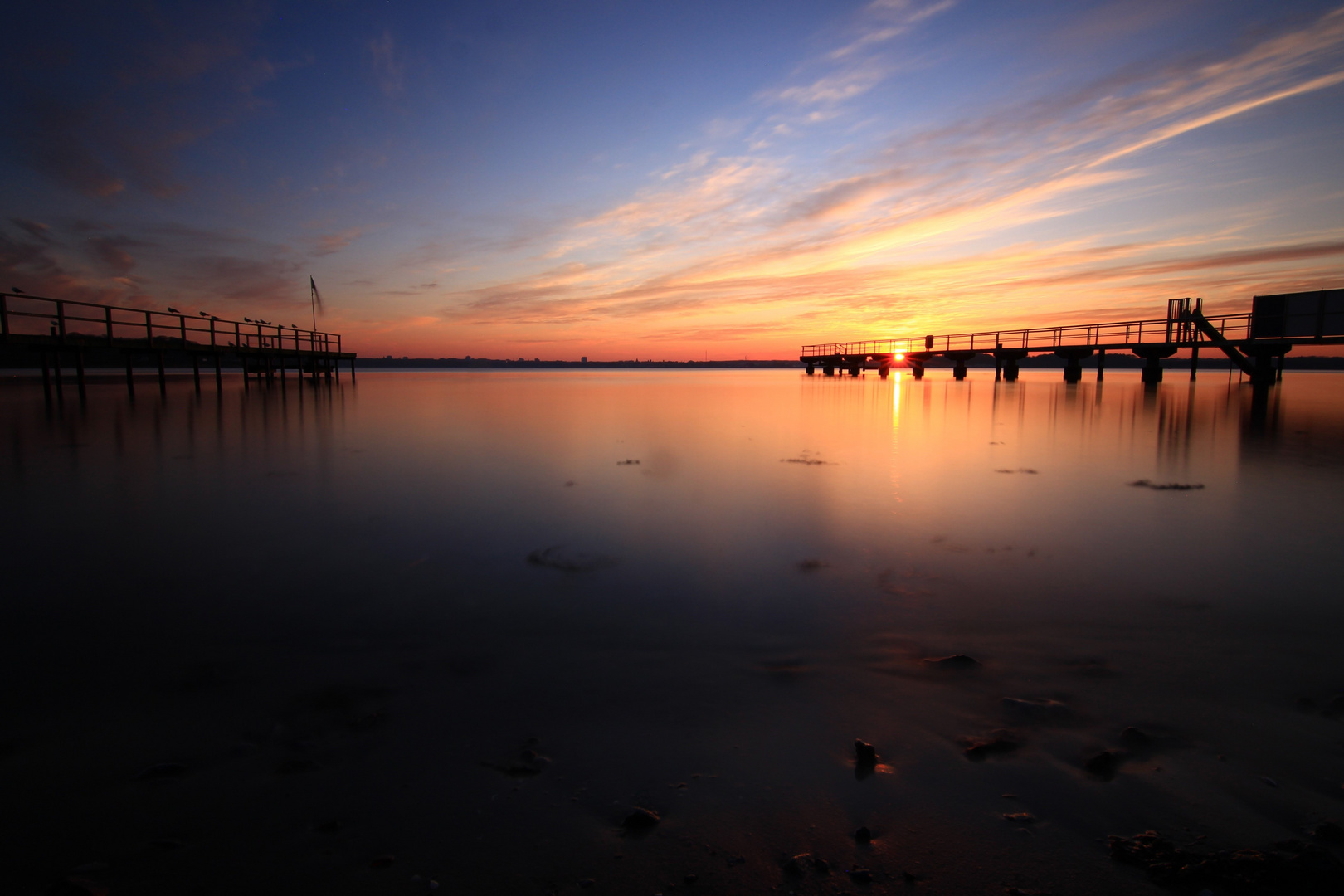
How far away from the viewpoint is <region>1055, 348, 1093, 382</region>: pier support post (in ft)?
104

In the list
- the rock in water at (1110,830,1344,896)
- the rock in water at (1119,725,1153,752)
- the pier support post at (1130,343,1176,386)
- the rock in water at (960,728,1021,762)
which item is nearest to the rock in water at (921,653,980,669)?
the rock in water at (960,728,1021,762)

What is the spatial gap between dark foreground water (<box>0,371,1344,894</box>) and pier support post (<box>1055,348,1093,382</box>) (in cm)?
2907

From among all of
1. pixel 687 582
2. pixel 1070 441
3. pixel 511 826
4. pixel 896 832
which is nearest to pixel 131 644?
pixel 511 826

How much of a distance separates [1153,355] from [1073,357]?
4.11 meters

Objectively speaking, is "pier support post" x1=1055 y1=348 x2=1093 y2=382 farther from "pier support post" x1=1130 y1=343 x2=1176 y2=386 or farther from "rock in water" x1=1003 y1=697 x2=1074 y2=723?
"rock in water" x1=1003 y1=697 x2=1074 y2=723

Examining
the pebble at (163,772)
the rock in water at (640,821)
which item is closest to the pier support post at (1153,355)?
the rock in water at (640,821)

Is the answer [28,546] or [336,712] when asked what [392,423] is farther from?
[336,712]

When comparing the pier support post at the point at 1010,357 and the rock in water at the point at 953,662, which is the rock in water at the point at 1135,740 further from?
the pier support post at the point at 1010,357

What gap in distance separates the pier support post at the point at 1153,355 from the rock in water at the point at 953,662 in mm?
32539

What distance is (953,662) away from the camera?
2951 millimetres

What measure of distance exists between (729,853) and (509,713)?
1.10 m

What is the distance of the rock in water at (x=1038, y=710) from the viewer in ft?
8.09

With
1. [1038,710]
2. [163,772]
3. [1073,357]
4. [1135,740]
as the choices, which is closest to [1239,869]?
[1135,740]

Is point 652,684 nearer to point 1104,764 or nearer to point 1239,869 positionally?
point 1104,764
